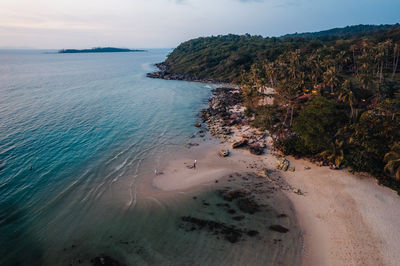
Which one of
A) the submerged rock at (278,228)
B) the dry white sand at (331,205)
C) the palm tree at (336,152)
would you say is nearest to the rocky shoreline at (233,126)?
the dry white sand at (331,205)

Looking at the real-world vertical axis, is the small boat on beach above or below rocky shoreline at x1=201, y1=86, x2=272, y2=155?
below

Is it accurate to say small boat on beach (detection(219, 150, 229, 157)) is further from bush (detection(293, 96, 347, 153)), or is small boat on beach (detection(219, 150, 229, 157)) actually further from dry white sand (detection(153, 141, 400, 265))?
bush (detection(293, 96, 347, 153))

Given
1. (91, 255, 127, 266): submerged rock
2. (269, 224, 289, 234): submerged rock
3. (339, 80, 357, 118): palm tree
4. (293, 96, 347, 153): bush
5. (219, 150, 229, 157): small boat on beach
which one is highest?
(339, 80, 357, 118): palm tree

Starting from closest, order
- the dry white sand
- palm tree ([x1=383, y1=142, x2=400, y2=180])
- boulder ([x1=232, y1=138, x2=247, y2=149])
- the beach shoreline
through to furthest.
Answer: the dry white sand, the beach shoreline, palm tree ([x1=383, y1=142, x2=400, y2=180]), boulder ([x1=232, y1=138, x2=247, y2=149])

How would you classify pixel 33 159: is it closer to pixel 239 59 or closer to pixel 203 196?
pixel 203 196

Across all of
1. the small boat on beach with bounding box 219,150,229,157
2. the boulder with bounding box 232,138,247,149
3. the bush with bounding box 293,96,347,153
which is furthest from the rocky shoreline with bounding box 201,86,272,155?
the bush with bounding box 293,96,347,153

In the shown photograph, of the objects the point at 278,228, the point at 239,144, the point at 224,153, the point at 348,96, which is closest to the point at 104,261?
the point at 278,228

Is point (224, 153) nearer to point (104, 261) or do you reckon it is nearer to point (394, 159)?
point (394, 159)
